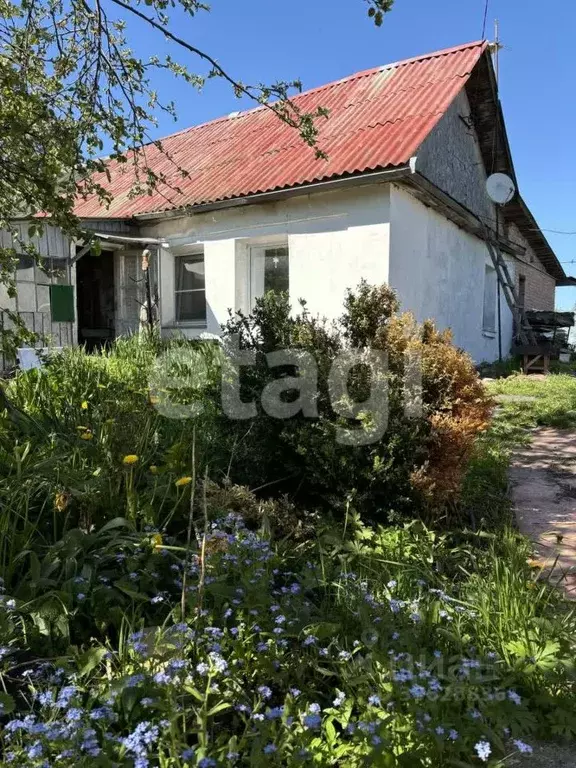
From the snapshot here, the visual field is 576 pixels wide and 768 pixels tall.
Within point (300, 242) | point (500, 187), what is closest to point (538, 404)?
point (300, 242)

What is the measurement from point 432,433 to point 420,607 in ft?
3.57

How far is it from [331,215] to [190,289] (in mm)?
3310

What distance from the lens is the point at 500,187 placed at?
411 inches

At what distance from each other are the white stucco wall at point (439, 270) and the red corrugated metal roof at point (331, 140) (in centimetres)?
93

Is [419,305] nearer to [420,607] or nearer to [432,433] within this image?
[432,433]

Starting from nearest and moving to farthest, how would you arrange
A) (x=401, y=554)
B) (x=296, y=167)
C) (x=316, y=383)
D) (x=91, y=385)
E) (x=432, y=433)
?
(x=401, y=554) → (x=432, y=433) → (x=316, y=383) → (x=91, y=385) → (x=296, y=167)

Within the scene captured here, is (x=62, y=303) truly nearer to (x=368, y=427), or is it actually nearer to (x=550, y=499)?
(x=368, y=427)

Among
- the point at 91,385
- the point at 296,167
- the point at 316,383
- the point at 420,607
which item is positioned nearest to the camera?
the point at 420,607

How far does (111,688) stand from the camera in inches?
51.5

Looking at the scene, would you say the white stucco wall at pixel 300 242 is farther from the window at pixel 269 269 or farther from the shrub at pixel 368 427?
the shrub at pixel 368 427

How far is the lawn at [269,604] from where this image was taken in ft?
4.17

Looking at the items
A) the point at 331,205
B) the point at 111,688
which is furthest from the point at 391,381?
the point at 331,205

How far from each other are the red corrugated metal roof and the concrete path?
398 cm

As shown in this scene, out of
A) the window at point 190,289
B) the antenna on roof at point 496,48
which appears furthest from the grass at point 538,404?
the antenna on roof at point 496,48
